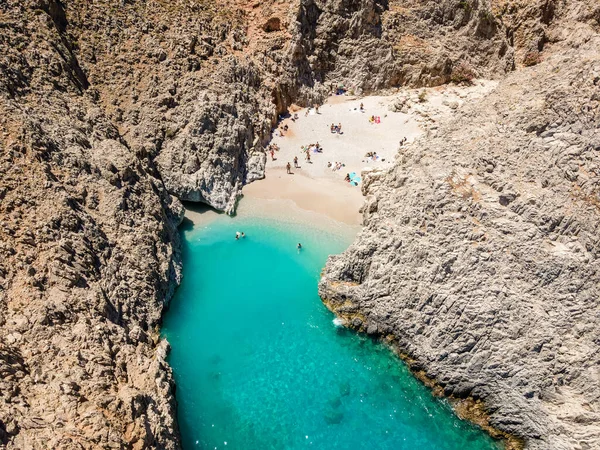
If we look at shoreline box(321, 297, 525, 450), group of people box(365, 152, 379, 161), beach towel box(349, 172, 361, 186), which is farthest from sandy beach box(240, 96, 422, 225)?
shoreline box(321, 297, 525, 450)

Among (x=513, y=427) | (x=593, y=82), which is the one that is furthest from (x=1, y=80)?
(x=513, y=427)

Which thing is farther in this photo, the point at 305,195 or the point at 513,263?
the point at 305,195

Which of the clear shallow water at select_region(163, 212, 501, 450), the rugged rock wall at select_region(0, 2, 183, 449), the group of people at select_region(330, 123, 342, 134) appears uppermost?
the group of people at select_region(330, 123, 342, 134)

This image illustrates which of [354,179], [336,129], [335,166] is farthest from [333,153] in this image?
[354,179]

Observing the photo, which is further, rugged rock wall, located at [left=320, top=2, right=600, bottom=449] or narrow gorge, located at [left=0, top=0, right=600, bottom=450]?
rugged rock wall, located at [left=320, top=2, right=600, bottom=449]

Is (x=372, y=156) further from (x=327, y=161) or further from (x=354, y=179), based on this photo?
(x=327, y=161)

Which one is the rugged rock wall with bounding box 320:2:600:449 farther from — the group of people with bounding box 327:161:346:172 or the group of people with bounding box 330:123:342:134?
the group of people with bounding box 330:123:342:134

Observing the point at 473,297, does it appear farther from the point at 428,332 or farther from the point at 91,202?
the point at 91,202

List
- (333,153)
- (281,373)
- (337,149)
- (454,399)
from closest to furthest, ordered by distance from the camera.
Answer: (454,399) < (281,373) < (333,153) < (337,149)
